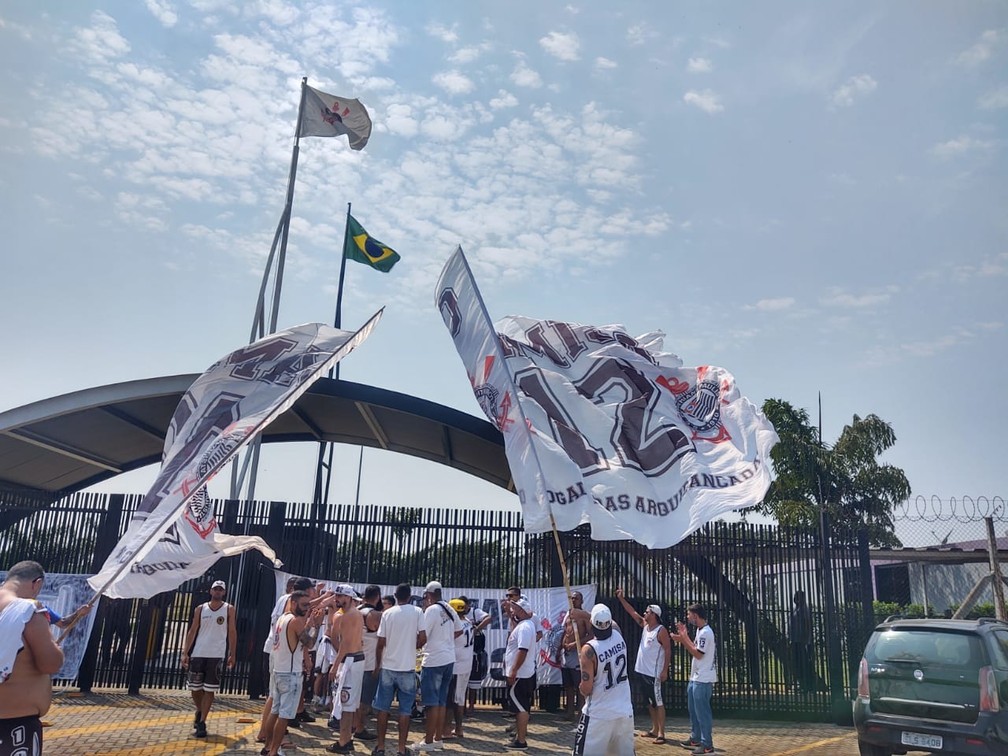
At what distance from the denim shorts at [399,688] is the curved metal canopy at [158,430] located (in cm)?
501

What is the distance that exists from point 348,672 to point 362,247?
13.0m

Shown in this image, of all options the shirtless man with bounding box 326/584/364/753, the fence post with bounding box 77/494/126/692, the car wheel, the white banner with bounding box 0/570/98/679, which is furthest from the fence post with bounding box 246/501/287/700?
the car wheel

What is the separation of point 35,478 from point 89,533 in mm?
3216

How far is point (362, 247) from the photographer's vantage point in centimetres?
2088

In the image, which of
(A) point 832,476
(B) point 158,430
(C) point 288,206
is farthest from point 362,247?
(A) point 832,476

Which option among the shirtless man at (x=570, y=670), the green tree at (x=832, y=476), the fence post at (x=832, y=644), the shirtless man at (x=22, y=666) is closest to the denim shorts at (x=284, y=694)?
the shirtless man at (x=22, y=666)

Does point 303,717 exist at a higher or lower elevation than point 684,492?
lower

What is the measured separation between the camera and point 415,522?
1439 centimetres

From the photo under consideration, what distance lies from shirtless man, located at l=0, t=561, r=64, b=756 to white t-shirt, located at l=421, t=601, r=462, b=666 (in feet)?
17.4

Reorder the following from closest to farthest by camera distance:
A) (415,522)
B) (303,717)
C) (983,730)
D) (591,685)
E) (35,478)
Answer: (591,685), (983,730), (303,717), (415,522), (35,478)

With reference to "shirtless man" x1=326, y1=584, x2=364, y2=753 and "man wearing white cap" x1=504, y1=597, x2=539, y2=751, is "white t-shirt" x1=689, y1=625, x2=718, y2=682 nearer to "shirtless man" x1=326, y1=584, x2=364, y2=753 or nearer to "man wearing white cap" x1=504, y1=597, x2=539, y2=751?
"man wearing white cap" x1=504, y1=597, x2=539, y2=751

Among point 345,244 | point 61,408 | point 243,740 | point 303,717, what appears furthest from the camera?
point 345,244

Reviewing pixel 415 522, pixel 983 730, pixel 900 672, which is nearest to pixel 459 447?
pixel 415 522

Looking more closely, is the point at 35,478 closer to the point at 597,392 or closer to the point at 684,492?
the point at 597,392
